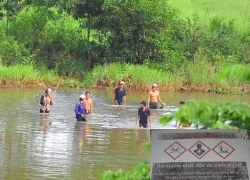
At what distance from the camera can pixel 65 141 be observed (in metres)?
20.3

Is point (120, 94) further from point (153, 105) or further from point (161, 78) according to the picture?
point (161, 78)

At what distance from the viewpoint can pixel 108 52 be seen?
1772 inches

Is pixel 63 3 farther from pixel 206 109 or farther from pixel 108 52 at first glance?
pixel 206 109

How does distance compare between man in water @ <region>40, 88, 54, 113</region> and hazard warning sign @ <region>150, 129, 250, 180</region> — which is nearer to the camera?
hazard warning sign @ <region>150, 129, 250, 180</region>

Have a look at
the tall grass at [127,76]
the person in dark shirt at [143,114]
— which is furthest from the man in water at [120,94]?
the tall grass at [127,76]

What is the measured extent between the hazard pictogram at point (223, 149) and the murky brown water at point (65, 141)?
619 centimetres

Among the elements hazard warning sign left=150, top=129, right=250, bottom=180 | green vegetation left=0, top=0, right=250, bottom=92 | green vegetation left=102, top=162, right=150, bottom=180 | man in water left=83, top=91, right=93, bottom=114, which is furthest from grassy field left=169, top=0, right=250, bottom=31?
hazard warning sign left=150, top=129, right=250, bottom=180

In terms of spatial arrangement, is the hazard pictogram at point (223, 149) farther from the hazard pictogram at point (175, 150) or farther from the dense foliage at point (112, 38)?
the dense foliage at point (112, 38)

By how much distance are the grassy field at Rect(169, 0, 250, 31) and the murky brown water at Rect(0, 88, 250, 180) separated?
77.6 ft

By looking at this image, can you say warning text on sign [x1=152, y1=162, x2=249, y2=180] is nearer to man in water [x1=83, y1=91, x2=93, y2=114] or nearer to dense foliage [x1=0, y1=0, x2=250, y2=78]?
man in water [x1=83, y1=91, x2=93, y2=114]

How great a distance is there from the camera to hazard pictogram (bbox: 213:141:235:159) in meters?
4.21

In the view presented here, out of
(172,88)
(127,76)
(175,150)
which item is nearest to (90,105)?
(127,76)

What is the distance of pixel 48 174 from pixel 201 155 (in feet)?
36.8

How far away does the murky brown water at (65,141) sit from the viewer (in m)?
16.0
